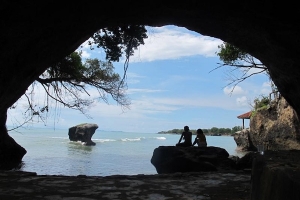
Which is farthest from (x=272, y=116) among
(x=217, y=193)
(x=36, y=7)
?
(x=36, y=7)

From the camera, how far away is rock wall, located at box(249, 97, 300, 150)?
18078 mm

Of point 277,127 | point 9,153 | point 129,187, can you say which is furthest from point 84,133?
point 129,187

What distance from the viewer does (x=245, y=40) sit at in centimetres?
570

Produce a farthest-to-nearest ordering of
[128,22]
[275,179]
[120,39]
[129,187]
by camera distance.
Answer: [120,39] → [128,22] → [129,187] → [275,179]

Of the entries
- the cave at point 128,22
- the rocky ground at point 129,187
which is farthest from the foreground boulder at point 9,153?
the cave at point 128,22

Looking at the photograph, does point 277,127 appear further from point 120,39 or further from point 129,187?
point 129,187

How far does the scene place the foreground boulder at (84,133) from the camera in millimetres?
38969

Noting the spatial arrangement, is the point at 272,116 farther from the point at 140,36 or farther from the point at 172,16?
the point at 172,16

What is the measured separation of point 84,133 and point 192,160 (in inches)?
1244

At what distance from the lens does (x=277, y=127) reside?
1970 centimetres

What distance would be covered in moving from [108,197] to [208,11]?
316cm

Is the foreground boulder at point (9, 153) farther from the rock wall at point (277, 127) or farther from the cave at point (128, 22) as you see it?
the rock wall at point (277, 127)

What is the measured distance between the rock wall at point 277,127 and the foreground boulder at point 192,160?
27.7 ft

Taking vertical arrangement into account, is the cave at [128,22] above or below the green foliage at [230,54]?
below
